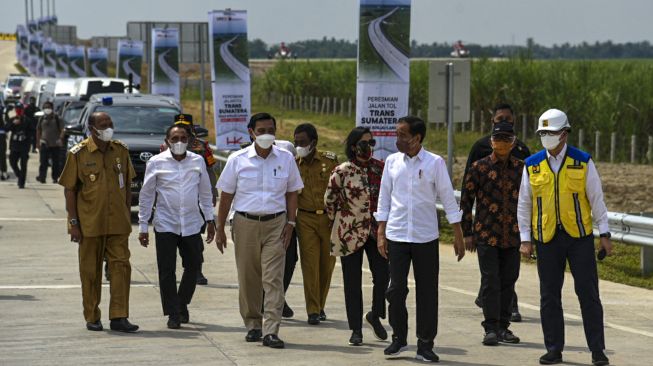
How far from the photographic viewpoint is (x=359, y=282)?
1156cm

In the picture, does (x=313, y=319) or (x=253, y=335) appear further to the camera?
(x=313, y=319)

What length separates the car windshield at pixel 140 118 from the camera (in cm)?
2434

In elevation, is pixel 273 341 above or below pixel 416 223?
below

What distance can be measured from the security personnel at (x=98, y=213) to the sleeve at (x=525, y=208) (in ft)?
11.1

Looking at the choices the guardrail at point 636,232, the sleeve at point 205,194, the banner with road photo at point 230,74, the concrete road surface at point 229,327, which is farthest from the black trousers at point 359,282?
the banner with road photo at point 230,74

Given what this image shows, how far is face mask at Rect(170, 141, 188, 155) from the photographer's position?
12492 millimetres

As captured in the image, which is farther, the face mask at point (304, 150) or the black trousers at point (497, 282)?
the face mask at point (304, 150)

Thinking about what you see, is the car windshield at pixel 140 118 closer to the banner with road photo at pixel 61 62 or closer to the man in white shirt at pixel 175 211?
the man in white shirt at pixel 175 211

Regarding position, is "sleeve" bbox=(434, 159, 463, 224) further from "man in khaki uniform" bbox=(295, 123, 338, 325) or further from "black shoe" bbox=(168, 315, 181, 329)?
"black shoe" bbox=(168, 315, 181, 329)

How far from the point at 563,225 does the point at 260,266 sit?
249 cm

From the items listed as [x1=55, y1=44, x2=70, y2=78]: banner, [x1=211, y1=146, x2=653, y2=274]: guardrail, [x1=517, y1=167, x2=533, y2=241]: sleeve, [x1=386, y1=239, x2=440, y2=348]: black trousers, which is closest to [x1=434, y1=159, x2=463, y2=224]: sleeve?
[x1=386, y1=239, x2=440, y2=348]: black trousers

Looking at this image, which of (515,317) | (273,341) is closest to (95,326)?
(273,341)

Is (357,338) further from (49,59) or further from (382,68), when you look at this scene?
(49,59)

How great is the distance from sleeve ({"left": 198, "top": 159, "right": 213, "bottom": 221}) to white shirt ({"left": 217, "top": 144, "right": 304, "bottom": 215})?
96cm
